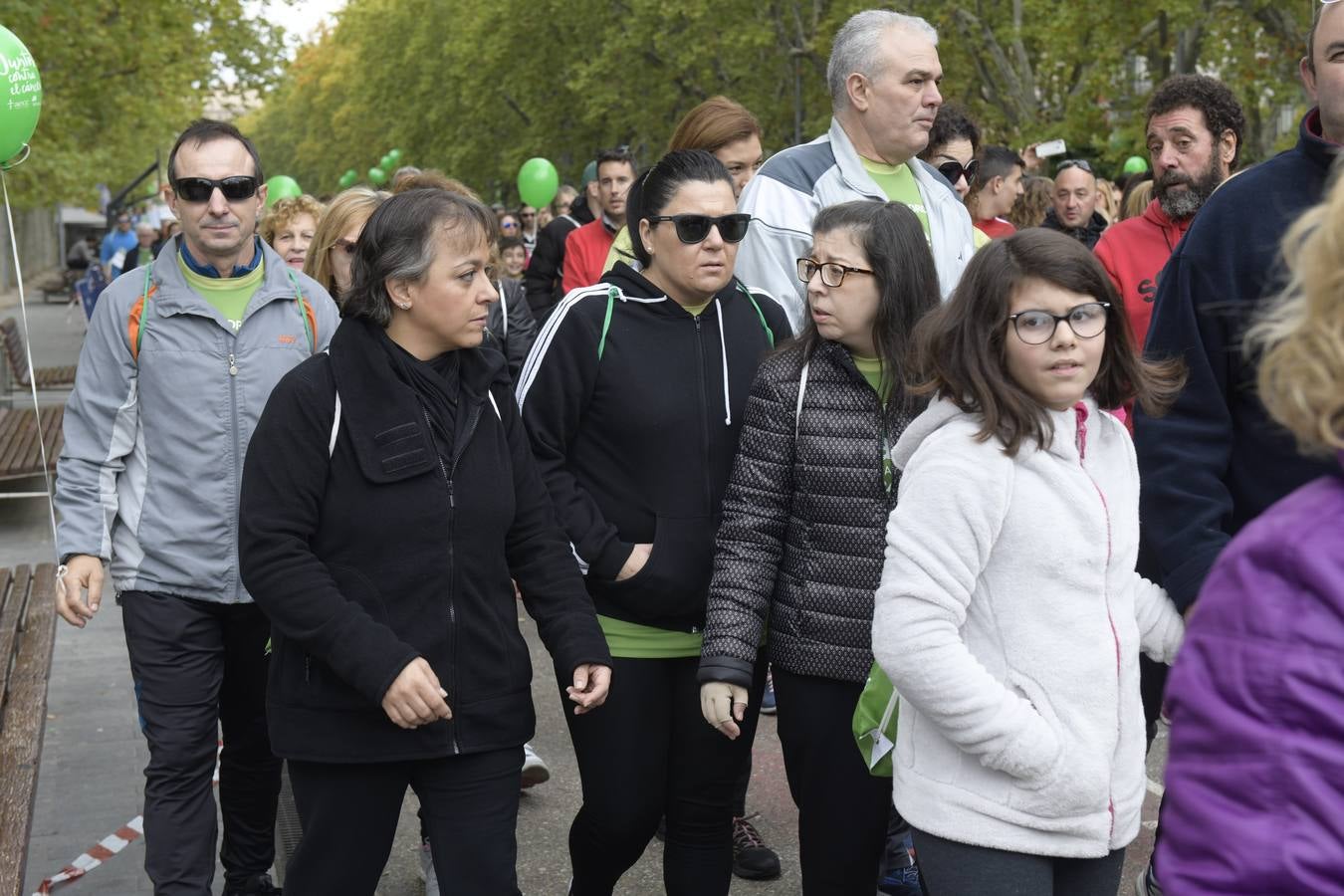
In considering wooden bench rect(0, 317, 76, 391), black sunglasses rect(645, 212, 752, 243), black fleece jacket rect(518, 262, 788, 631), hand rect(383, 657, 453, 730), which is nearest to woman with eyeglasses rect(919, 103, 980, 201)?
black sunglasses rect(645, 212, 752, 243)

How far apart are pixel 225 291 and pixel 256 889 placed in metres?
1.68

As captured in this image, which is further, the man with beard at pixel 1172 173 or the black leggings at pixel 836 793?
the man with beard at pixel 1172 173

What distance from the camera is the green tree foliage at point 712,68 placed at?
23.1 meters

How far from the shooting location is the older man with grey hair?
179 inches

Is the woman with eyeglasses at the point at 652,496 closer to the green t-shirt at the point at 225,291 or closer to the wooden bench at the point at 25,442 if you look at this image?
the green t-shirt at the point at 225,291

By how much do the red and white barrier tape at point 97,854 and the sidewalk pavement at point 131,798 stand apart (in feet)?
0.08

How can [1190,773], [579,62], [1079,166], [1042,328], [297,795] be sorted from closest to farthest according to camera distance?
[1190,773] → [1042,328] → [297,795] → [1079,166] → [579,62]

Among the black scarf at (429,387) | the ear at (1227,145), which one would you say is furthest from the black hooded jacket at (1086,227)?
the black scarf at (429,387)

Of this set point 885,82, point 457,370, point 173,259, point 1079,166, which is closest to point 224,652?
point 173,259

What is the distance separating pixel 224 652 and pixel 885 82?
2.39 meters

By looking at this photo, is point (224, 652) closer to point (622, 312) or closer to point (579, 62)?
point (622, 312)

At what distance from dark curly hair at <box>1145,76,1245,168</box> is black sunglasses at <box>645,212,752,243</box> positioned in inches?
97.7

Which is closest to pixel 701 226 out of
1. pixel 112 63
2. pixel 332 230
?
pixel 332 230

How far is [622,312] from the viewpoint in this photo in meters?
3.92
